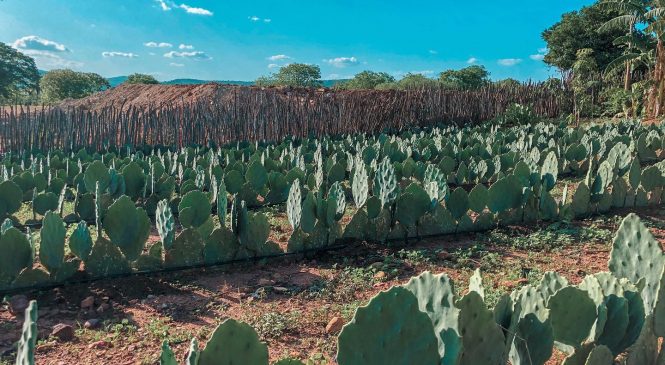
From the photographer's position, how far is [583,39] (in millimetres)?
23797

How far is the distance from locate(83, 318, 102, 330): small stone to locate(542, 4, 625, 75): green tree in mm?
23479

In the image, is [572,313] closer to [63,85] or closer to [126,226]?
[126,226]

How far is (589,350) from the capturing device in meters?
1.64

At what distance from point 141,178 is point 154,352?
2.53 meters

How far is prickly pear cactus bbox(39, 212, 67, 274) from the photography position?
2713 millimetres

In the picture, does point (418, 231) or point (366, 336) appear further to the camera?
point (418, 231)

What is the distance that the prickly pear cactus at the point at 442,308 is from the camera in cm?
133

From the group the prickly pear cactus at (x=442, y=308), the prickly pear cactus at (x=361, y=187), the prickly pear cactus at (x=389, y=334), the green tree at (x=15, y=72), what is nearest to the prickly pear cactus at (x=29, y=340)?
the prickly pear cactus at (x=389, y=334)

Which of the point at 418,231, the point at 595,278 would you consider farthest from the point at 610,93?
the point at 595,278

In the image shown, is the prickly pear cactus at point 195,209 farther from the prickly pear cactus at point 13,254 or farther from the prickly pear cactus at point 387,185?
the prickly pear cactus at point 387,185

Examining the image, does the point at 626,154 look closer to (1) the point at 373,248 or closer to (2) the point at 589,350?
(1) the point at 373,248

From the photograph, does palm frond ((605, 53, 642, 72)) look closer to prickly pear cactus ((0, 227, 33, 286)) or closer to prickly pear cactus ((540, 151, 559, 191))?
prickly pear cactus ((540, 151, 559, 191))

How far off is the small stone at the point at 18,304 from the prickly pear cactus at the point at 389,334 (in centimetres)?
201

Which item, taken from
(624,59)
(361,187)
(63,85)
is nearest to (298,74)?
(63,85)
